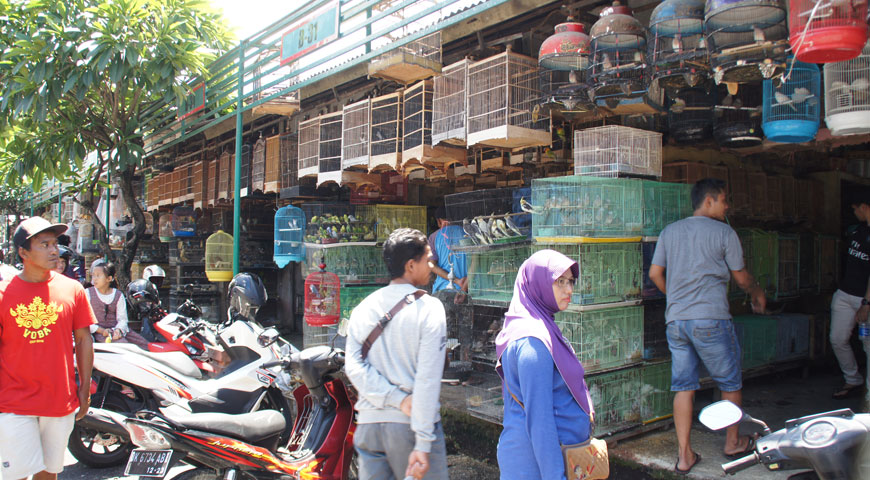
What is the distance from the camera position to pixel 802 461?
192cm

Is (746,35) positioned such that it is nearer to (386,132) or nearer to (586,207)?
(586,207)

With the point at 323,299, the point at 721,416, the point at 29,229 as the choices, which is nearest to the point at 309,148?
the point at 323,299

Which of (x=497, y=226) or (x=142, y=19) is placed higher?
(x=142, y=19)

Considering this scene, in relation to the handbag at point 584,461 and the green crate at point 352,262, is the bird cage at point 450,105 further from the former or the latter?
the handbag at point 584,461

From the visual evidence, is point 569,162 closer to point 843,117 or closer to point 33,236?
point 843,117

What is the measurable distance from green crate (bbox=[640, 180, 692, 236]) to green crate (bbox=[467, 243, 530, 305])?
3.26 feet

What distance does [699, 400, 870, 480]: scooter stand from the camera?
1816 millimetres

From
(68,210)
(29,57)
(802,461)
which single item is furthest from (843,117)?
(68,210)

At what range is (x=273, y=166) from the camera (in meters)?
8.59

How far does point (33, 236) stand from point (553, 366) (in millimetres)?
3050

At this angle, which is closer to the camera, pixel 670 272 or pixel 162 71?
pixel 670 272

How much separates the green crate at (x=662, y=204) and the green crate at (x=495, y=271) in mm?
995

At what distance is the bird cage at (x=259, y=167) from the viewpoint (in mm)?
8859

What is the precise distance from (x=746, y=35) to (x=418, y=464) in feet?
10.1
